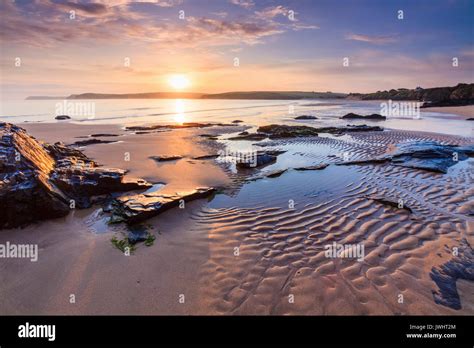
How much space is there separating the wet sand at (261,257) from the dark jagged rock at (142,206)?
231 millimetres

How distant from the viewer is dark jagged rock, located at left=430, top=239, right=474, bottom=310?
4.24 metres

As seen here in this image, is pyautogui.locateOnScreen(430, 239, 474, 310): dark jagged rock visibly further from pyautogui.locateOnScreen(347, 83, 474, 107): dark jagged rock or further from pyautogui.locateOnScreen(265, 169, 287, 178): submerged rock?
pyautogui.locateOnScreen(347, 83, 474, 107): dark jagged rock

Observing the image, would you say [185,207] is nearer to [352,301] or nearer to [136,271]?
[136,271]

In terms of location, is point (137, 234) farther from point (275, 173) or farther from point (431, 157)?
point (431, 157)

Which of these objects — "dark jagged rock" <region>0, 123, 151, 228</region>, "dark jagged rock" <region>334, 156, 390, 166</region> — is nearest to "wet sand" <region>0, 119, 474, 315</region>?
"dark jagged rock" <region>0, 123, 151, 228</region>

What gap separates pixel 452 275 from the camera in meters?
4.78

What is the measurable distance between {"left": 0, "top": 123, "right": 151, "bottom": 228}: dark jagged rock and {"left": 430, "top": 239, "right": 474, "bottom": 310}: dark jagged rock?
756 cm

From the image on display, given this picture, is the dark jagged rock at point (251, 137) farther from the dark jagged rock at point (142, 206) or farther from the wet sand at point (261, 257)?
the dark jagged rock at point (142, 206)

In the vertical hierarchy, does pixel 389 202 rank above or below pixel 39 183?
below

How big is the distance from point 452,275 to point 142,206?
6269 mm

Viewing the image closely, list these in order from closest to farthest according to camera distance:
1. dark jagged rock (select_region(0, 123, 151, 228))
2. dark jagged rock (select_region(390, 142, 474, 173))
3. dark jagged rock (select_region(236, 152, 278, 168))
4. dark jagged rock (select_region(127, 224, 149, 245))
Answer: dark jagged rock (select_region(127, 224, 149, 245)), dark jagged rock (select_region(0, 123, 151, 228)), dark jagged rock (select_region(390, 142, 474, 173)), dark jagged rock (select_region(236, 152, 278, 168))

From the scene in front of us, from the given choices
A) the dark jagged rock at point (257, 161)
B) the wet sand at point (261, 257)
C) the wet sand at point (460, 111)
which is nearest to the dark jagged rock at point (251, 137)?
the dark jagged rock at point (257, 161)

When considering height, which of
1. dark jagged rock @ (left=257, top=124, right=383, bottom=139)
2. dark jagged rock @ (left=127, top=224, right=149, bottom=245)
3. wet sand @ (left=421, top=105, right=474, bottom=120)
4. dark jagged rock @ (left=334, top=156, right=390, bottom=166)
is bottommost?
dark jagged rock @ (left=127, top=224, right=149, bottom=245)

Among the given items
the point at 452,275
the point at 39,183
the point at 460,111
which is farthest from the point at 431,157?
the point at 460,111
